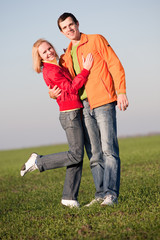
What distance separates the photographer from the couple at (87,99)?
5305 mm

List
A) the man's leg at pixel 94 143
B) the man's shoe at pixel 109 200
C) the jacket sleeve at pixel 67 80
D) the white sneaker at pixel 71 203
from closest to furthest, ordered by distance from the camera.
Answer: the man's shoe at pixel 109 200 → the jacket sleeve at pixel 67 80 → the man's leg at pixel 94 143 → the white sneaker at pixel 71 203

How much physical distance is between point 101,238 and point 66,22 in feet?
11.4

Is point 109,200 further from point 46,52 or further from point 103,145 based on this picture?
point 46,52

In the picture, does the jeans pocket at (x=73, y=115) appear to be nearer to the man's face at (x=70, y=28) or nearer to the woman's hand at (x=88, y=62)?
the woman's hand at (x=88, y=62)

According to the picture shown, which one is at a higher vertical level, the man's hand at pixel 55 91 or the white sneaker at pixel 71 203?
the man's hand at pixel 55 91

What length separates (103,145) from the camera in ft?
17.7

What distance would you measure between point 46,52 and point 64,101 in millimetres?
894

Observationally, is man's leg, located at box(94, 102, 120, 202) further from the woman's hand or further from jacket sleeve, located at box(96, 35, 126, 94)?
the woman's hand

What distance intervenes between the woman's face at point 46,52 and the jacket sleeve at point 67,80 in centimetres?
30

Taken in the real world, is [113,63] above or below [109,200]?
above

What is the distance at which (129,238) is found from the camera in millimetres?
3871

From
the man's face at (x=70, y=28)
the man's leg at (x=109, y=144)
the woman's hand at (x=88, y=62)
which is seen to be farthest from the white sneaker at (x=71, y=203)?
the man's face at (x=70, y=28)

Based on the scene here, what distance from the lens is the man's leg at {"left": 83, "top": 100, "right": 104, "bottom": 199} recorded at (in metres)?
5.50

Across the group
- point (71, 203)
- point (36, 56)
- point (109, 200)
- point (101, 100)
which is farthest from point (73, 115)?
point (71, 203)
